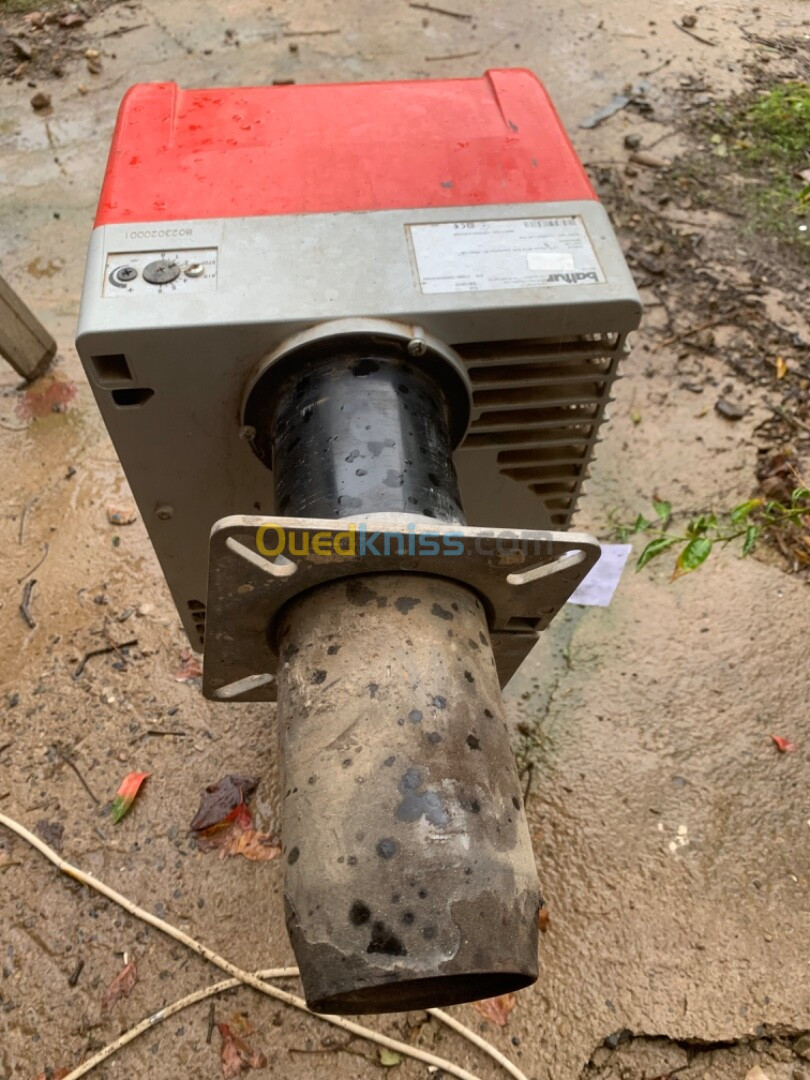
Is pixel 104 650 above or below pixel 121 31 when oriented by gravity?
below

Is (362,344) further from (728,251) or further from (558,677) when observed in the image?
(728,251)

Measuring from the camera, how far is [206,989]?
1302mm

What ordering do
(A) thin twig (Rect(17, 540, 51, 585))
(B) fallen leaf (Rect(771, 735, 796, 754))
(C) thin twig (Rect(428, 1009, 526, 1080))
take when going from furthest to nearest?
(A) thin twig (Rect(17, 540, 51, 585)), (B) fallen leaf (Rect(771, 735, 796, 754)), (C) thin twig (Rect(428, 1009, 526, 1080))

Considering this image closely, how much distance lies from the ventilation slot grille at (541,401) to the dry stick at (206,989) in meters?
0.86

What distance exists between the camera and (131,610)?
1.77 meters

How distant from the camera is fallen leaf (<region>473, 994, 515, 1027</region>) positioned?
50.4 inches

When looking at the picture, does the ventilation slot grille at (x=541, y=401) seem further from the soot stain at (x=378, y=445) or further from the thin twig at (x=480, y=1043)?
the thin twig at (x=480, y=1043)

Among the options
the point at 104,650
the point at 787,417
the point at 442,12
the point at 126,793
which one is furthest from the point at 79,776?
the point at 442,12

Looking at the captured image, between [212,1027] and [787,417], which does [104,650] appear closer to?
[212,1027]

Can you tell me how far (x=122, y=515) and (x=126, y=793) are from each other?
2.28ft

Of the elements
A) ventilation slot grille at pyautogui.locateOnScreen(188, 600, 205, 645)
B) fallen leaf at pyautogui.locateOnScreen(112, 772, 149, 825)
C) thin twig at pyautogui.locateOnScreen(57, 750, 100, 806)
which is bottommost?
fallen leaf at pyautogui.locateOnScreen(112, 772, 149, 825)

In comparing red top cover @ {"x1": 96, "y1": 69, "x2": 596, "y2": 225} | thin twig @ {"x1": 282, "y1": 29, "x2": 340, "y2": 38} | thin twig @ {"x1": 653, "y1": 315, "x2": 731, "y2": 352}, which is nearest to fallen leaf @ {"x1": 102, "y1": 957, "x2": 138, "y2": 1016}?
red top cover @ {"x1": 96, "y1": 69, "x2": 596, "y2": 225}

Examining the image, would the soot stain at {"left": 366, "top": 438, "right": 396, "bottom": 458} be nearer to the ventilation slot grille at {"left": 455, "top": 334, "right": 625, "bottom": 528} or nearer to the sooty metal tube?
the sooty metal tube

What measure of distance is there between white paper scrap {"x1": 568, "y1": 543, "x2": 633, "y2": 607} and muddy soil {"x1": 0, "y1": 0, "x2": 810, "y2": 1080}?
27 mm
